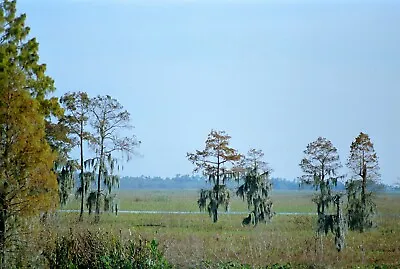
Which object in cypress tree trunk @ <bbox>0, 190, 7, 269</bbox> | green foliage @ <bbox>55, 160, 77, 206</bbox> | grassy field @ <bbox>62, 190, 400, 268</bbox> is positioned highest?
green foliage @ <bbox>55, 160, 77, 206</bbox>

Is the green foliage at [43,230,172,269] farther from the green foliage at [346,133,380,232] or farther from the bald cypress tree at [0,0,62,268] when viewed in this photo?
the green foliage at [346,133,380,232]

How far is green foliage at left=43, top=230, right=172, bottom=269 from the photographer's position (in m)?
14.1

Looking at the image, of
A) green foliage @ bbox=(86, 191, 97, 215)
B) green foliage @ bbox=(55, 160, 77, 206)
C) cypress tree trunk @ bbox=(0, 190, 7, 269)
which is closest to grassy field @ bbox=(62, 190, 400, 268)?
green foliage @ bbox=(55, 160, 77, 206)

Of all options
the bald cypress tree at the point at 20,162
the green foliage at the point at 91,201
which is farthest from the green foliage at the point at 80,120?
the bald cypress tree at the point at 20,162

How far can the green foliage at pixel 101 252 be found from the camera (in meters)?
14.1

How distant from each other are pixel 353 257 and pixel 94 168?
15506 mm

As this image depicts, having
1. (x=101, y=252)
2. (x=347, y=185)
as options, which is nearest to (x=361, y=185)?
(x=347, y=185)

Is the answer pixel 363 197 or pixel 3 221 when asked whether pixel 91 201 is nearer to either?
pixel 363 197

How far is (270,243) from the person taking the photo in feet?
64.1

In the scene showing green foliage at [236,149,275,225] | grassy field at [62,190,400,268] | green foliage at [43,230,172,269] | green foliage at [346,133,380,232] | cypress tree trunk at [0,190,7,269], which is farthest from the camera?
green foliage at [236,149,275,225]

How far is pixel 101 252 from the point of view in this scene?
48.8 feet

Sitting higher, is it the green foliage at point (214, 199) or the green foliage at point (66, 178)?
the green foliage at point (66, 178)

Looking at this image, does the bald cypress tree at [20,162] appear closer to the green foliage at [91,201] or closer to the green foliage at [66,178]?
the green foliage at [66,178]

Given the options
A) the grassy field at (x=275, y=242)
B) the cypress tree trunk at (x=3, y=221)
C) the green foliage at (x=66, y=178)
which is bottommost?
the grassy field at (x=275, y=242)
